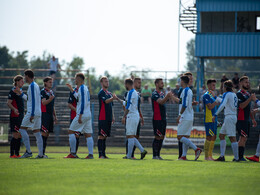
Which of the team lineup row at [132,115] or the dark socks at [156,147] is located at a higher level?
the team lineup row at [132,115]

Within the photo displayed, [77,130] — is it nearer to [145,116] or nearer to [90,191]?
[90,191]

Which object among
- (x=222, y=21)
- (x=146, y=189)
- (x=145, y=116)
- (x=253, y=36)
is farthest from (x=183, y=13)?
(x=146, y=189)

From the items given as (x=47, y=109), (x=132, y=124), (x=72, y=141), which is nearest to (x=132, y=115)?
(x=132, y=124)

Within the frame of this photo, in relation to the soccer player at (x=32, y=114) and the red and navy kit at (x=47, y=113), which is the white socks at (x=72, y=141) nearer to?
the soccer player at (x=32, y=114)

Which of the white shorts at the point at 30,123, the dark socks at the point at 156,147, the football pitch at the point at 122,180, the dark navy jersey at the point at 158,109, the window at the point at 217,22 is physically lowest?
the dark socks at the point at 156,147

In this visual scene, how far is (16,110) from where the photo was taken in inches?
502

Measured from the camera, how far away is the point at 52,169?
8.95 m

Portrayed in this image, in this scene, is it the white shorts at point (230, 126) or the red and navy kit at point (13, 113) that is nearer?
the white shorts at point (230, 126)

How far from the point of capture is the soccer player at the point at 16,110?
12.9 meters

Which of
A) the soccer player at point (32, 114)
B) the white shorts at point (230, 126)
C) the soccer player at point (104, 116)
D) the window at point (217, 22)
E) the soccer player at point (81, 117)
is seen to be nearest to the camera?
the soccer player at point (32, 114)

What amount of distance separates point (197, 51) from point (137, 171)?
23.8 m

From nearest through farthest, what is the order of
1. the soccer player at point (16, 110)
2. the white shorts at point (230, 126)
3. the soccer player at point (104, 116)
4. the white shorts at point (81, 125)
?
1. the white shorts at point (81, 125)
2. the white shorts at point (230, 126)
3. the soccer player at point (16, 110)
4. the soccer player at point (104, 116)

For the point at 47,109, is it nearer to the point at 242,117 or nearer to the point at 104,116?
the point at 104,116

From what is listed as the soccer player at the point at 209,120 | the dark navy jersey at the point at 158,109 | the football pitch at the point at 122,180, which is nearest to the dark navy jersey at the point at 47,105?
the dark navy jersey at the point at 158,109
